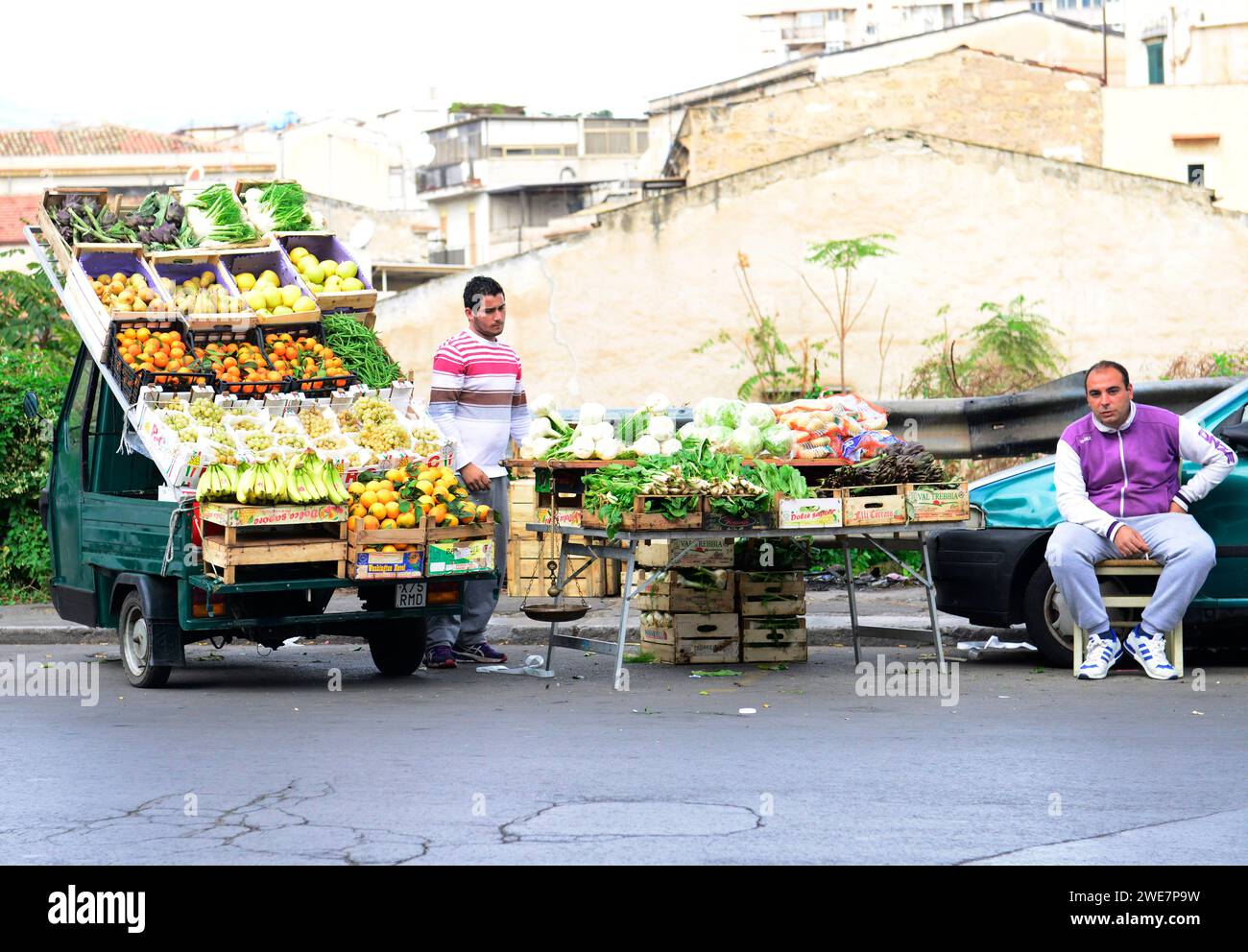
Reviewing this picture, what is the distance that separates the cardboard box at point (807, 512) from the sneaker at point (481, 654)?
89.8 inches

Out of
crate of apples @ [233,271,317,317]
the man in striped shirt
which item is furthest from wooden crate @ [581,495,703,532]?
crate of apples @ [233,271,317,317]

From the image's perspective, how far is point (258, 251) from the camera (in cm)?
1181

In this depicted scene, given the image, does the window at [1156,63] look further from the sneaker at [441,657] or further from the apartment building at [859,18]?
the sneaker at [441,657]

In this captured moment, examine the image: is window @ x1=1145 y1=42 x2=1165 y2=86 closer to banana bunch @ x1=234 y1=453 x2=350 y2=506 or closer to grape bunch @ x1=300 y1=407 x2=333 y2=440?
grape bunch @ x1=300 y1=407 x2=333 y2=440

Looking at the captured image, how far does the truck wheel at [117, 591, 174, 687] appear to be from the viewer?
10.0 m

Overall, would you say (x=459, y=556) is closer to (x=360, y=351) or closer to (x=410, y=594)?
(x=410, y=594)

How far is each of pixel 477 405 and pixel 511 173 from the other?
59.5 meters

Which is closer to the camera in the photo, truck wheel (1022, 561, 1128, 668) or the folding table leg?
truck wheel (1022, 561, 1128, 668)

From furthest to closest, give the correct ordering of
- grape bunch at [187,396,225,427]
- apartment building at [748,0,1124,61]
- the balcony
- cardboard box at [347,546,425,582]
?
1. apartment building at [748,0,1124,61]
2. the balcony
3. grape bunch at [187,396,225,427]
4. cardboard box at [347,546,425,582]

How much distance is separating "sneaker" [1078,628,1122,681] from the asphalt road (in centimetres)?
10

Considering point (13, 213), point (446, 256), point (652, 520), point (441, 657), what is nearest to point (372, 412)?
point (441, 657)

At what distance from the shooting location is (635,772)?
7.11 meters
